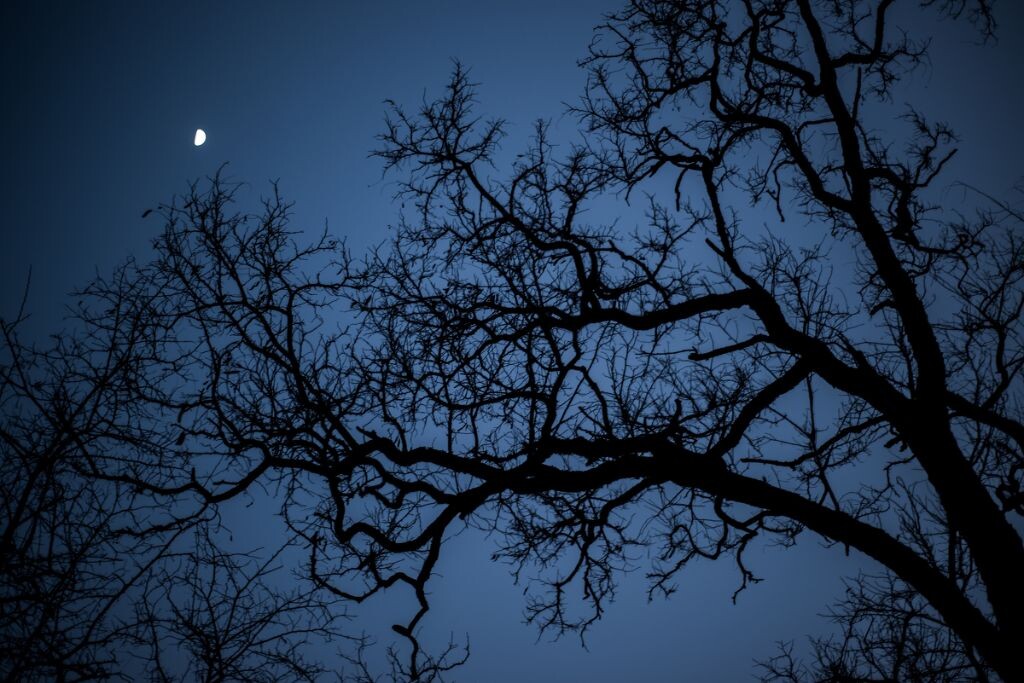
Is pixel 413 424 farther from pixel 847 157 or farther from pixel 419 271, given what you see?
pixel 847 157

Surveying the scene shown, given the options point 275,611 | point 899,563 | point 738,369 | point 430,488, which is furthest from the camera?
point 738,369

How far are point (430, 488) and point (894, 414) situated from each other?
4.08 meters

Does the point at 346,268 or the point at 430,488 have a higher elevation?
the point at 346,268

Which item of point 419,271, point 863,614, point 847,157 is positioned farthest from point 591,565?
point 847,157

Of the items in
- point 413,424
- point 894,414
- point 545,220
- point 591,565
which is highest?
point 545,220

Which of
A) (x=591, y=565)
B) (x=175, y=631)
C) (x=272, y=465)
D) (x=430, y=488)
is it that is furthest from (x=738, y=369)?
(x=175, y=631)

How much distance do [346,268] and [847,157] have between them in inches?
204

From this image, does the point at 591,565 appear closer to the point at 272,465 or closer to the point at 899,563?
the point at 899,563

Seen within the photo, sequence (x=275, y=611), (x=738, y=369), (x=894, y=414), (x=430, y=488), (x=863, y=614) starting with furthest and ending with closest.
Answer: (x=738, y=369), (x=863, y=614), (x=430, y=488), (x=894, y=414), (x=275, y=611)

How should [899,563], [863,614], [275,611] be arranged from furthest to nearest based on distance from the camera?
[863,614] < [899,563] < [275,611]

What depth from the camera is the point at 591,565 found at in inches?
221

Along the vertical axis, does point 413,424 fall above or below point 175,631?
above

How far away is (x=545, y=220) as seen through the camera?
237 inches

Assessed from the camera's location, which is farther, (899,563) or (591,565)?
(591,565)
